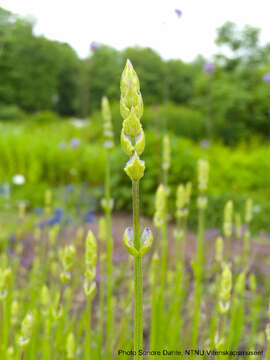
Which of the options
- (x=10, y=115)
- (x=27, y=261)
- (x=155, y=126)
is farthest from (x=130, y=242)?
(x=10, y=115)

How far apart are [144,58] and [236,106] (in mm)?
7861

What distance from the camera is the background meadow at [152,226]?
95 cm

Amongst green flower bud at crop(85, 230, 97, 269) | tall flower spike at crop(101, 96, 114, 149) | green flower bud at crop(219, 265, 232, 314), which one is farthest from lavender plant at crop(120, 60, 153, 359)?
tall flower spike at crop(101, 96, 114, 149)

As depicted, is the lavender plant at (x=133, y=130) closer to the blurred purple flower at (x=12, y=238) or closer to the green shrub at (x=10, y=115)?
the blurred purple flower at (x=12, y=238)

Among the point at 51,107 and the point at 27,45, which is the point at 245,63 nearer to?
the point at 27,45

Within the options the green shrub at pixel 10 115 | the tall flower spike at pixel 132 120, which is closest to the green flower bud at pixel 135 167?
the tall flower spike at pixel 132 120

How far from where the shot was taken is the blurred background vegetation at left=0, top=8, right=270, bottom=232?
4699 millimetres

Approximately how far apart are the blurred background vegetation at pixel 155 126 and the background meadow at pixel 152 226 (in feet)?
0.11

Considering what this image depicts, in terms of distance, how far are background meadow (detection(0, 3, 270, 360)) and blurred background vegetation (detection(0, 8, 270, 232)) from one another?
0.11 ft

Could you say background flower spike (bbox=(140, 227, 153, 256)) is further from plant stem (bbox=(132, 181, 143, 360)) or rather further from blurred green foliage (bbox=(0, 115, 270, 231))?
blurred green foliage (bbox=(0, 115, 270, 231))

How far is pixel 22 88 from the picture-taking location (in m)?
23.8

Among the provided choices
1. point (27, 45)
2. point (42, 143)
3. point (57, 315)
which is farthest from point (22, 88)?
point (57, 315)

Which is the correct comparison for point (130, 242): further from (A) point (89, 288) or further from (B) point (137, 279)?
(A) point (89, 288)

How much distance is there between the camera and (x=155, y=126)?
6949mm
